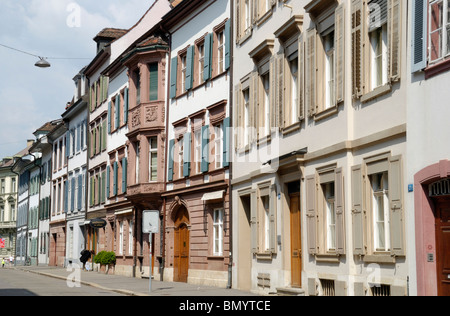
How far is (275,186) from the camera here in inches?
908

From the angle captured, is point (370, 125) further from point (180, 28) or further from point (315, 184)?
point (180, 28)

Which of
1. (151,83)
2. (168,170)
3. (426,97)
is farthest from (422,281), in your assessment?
(151,83)

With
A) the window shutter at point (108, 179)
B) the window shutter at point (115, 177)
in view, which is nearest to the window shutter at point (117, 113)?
the window shutter at point (115, 177)

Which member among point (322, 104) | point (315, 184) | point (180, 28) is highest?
point (180, 28)

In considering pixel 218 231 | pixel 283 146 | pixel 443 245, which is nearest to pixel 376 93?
pixel 443 245

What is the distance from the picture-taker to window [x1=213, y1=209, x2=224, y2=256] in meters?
28.5

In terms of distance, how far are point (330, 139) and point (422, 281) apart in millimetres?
5351

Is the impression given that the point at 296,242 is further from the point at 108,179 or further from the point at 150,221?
the point at 108,179

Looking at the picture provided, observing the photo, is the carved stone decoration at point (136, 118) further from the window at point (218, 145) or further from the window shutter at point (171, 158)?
the window at point (218, 145)

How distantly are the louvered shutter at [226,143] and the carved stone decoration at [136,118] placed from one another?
27.3 feet

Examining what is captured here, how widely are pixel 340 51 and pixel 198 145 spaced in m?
13.1

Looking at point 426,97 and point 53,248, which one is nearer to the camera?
point 426,97

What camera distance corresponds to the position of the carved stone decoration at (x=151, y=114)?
34.5 m

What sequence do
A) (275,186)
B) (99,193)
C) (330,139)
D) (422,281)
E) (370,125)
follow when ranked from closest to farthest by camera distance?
(422,281) → (370,125) → (330,139) → (275,186) → (99,193)
